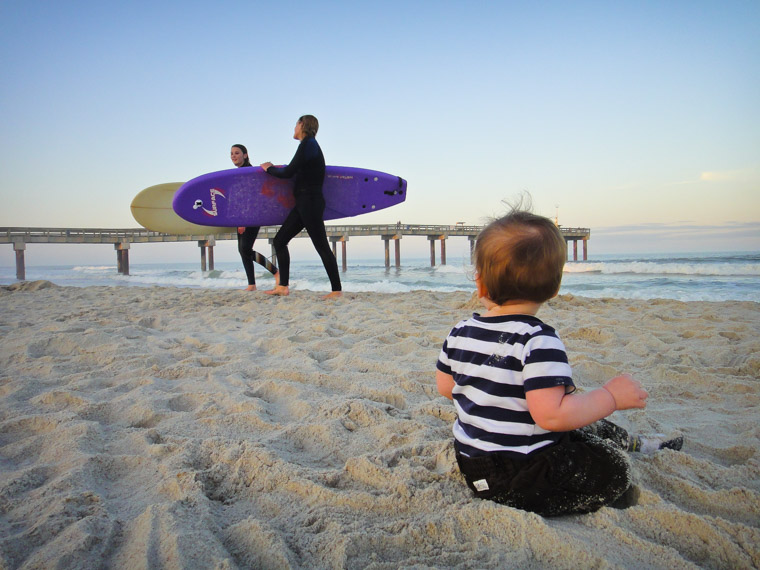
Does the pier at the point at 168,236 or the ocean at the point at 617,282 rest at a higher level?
the pier at the point at 168,236

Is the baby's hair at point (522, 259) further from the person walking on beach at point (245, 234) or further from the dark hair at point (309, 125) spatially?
the person walking on beach at point (245, 234)

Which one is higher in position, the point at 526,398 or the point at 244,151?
the point at 244,151

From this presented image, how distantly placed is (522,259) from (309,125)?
4.25 metres

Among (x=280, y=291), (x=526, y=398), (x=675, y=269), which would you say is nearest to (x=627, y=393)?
(x=526, y=398)

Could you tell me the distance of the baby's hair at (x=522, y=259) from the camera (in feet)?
3.83

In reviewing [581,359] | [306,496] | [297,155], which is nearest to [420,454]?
[306,496]

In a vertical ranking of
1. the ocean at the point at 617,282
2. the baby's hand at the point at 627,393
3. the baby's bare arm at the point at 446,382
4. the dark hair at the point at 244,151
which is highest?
the dark hair at the point at 244,151

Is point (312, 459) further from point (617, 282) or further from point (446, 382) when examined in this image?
point (617, 282)

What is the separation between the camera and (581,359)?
100 inches

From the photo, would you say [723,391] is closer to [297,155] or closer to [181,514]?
[181,514]

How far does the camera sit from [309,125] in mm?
4930

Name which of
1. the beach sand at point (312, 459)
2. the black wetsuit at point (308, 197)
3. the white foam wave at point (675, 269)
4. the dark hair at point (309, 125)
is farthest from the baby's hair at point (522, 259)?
the white foam wave at point (675, 269)

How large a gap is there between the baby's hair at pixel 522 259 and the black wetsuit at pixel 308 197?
3.96m

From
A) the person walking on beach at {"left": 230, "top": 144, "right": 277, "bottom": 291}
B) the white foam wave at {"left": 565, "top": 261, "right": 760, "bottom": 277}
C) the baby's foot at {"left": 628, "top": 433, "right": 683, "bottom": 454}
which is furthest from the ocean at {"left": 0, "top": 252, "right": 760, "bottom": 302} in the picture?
the person walking on beach at {"left": 230, "top": 144, "right": 277, "bottom": 291}
